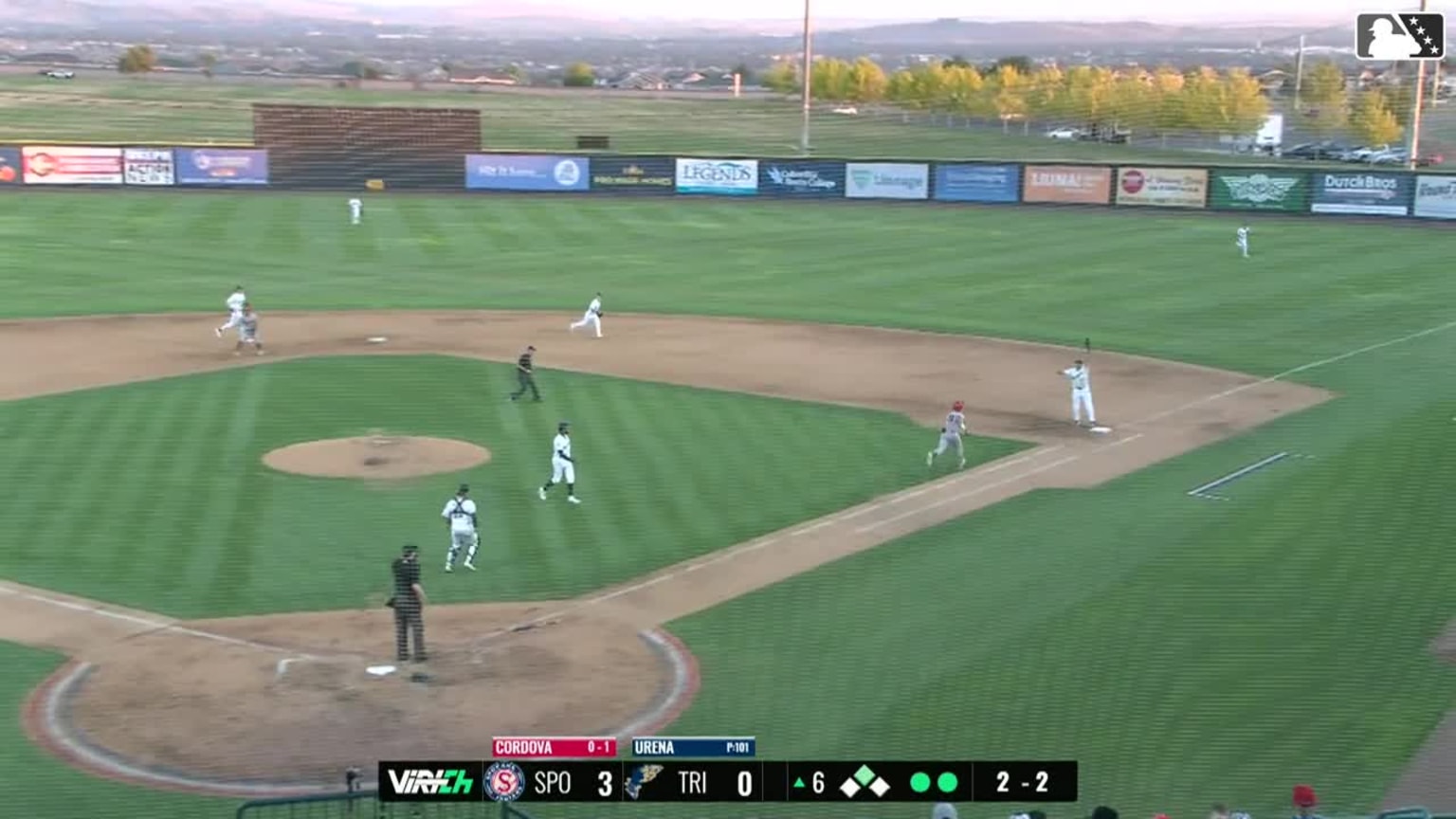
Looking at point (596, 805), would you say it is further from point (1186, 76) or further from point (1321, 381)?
point (1186, 76)

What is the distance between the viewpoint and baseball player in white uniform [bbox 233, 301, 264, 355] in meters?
24.3

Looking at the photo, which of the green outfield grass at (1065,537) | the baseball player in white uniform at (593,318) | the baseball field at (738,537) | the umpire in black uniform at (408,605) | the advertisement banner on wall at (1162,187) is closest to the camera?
the baseball field at (738,537)

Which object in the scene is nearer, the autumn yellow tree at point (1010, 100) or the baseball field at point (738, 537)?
the baseball field at point (738, 537)

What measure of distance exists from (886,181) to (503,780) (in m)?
43.2

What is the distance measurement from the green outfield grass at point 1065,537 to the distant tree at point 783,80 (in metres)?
53.3

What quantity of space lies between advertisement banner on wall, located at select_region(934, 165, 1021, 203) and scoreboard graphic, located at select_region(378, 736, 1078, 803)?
41.7 meters

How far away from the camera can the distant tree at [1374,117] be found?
48500mm

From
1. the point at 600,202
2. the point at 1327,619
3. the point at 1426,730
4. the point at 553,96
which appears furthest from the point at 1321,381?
the point at 553,96

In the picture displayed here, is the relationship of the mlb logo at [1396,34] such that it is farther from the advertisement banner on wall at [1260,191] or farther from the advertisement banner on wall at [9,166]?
the advertisement banner on wall at [9,166]

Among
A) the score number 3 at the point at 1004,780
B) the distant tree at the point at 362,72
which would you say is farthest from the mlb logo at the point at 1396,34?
the distant tree at the point at 362,72

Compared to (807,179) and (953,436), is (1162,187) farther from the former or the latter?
(953,436)

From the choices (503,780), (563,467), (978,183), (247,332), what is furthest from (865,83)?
(503,780)

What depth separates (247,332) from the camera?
80.3ft

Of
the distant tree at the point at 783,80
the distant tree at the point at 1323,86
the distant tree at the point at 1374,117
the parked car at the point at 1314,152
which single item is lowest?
the parked car at the point at 1314,152
